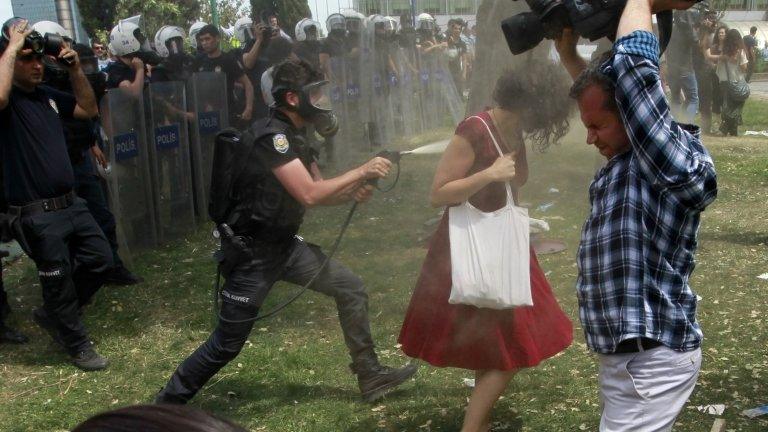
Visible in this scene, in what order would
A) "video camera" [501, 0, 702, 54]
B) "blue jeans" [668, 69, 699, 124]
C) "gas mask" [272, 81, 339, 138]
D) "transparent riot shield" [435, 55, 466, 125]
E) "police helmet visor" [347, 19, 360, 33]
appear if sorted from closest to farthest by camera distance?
"video camera" [501, 0, 702, 54] < "gas mask" [272, 81, 339, 138] < "blue jeans" [668, 69, 699, 124] < "police helmet visor" [347, 19, 360, 33] < "transparent riot shield" [435, 55, 466, 125]

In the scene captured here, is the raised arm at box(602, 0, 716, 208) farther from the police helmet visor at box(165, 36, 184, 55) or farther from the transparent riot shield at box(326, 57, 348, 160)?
the transparent riot shield at box(326, 57, 348, 160)

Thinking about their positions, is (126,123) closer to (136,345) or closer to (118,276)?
(118,276)

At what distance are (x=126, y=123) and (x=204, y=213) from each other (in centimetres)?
181

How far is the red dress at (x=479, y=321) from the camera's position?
11.6 ft

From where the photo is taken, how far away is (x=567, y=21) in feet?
7.99

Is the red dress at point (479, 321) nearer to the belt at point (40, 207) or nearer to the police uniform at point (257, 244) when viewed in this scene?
the police uniform at point (257, 244)

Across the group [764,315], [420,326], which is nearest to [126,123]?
[420,326]

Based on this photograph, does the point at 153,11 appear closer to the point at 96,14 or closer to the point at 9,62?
the point at 96,14

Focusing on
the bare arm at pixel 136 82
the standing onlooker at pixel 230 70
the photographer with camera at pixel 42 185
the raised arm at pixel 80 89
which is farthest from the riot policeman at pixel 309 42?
the photographer with camera at pixel 42 185

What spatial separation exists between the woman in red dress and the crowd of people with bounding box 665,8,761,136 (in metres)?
10.1

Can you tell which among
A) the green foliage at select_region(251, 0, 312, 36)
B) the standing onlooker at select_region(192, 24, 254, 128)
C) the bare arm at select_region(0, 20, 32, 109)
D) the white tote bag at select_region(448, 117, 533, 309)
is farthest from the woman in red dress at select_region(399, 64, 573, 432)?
the green foliage at select_region(251, 0, 312, 36)

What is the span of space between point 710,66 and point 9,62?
42.1 feet

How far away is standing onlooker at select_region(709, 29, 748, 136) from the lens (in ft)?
46.8

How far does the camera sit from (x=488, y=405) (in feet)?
11.8
